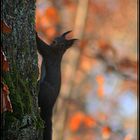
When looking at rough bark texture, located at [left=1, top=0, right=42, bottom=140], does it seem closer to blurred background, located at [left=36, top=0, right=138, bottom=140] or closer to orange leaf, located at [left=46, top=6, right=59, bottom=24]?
blurred background, located at [left=36, top=0, right=138, bottom=140]

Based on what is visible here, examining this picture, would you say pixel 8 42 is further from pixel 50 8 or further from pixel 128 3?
pixel 128 3

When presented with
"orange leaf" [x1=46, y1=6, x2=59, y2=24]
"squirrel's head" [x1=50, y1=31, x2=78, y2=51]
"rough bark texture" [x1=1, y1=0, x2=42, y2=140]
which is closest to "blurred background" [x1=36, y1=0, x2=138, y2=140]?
"orange leaf" [x1=46, y1=6, x2=59, y2=24]

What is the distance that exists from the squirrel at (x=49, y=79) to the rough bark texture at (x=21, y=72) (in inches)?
26.6

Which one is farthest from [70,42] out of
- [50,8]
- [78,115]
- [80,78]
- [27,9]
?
[80,78]

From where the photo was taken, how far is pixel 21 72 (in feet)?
12.6

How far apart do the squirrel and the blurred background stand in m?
2.59

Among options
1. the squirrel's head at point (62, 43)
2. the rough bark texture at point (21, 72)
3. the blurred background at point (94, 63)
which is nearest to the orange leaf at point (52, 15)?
the blurred background at point (94, 63)

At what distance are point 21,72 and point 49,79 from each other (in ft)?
3.20

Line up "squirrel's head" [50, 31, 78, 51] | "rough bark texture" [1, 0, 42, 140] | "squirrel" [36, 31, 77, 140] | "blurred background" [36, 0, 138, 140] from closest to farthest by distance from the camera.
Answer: "rough bark texture" [1, 0, 42, 140] < "squirrel" [36, 31, 77, 140] < "squirrel's head" [50, 31, 78, 51] < "blurred background" [36, 0, 138, 140]

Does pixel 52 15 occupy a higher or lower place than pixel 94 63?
higher

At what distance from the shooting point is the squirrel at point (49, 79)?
4.61 m

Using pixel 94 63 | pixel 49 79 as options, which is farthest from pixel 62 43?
pixel 94 63

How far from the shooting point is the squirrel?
4609mm

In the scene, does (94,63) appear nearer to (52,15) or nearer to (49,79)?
(52,15)
